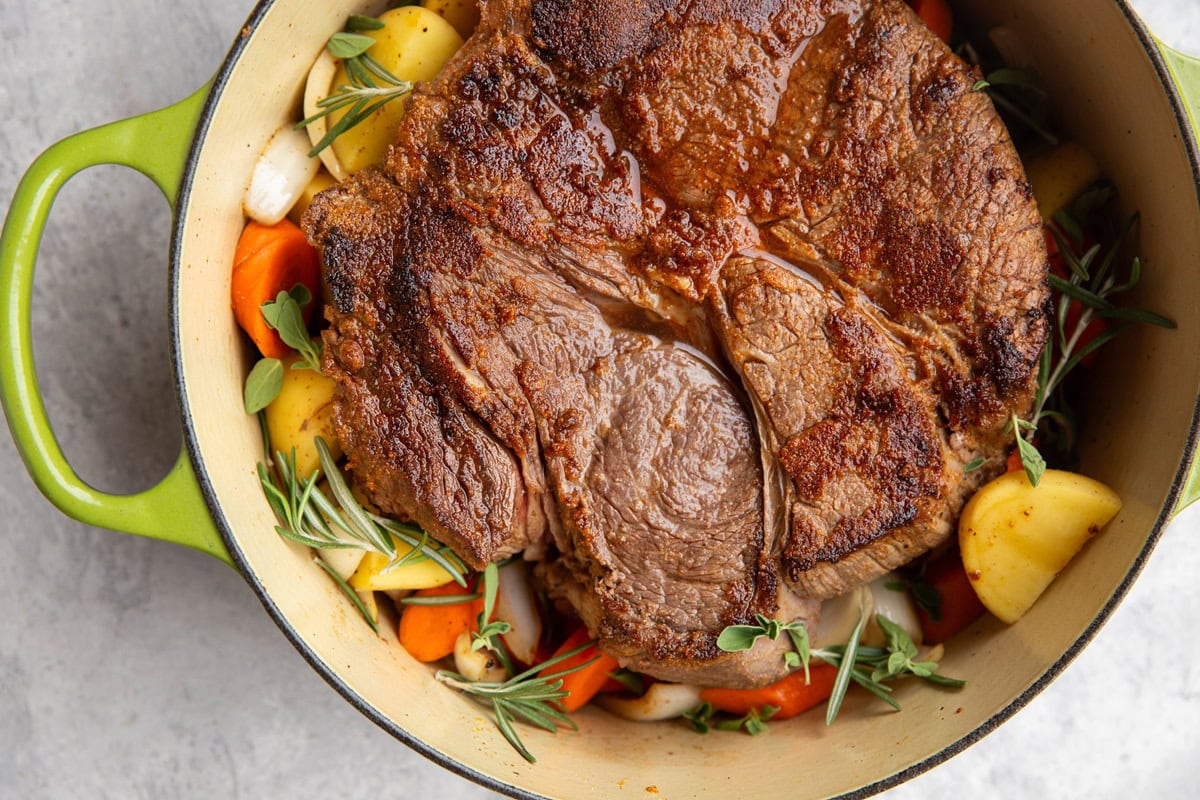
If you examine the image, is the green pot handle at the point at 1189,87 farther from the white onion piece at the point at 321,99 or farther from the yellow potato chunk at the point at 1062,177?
the white onion piece at the point at 321,99

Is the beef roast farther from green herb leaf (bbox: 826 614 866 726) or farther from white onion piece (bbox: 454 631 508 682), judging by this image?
white onion piece (bbox: 454 631 508 682)

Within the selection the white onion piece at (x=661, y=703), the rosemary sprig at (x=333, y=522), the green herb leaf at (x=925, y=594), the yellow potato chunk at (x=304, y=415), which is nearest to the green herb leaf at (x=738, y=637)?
the white onion piece at (x=661, y=703)

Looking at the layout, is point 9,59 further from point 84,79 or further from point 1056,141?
point 1056,141

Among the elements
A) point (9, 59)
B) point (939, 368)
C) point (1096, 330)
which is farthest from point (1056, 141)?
point (9, 59)

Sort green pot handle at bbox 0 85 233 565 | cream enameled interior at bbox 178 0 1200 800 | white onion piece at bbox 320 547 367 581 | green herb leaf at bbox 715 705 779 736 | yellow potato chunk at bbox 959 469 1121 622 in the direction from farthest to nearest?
1. green herb leaf at bbox 715 705 779 736
2. white onion piece at bbox 320 547 367 581
3. yellow potato chunk at bbox 959 469 1121 622
4. cream enameled interior at bbox 178 0 1200 800
5. green pot handle at bbox 0 85 233 565

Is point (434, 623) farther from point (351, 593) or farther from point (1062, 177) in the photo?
point (1062, 177)

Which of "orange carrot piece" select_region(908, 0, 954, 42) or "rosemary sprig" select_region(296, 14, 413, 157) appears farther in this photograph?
"orange carrot piece" select_region(908, 0, 954, 42)

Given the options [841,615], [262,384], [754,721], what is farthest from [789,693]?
[262,384]

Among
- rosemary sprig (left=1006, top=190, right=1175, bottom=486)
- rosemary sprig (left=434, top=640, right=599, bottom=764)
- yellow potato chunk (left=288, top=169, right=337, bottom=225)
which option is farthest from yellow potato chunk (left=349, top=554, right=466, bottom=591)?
rosemary sprig (left=1006, top=190, right=1175, bottom=486)
